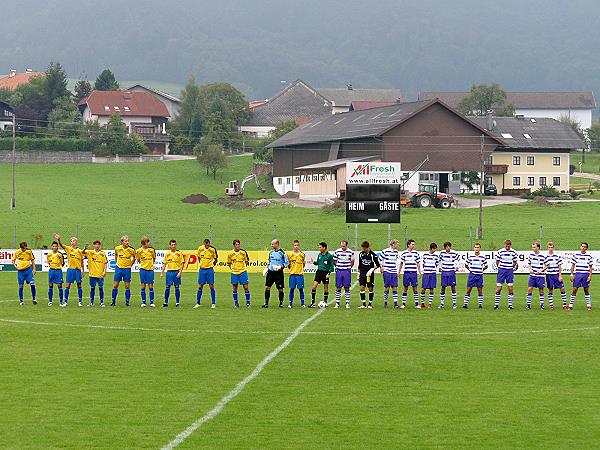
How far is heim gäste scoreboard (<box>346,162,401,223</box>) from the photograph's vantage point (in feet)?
129

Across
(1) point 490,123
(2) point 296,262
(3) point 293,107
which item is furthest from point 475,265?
(3) point 293,107

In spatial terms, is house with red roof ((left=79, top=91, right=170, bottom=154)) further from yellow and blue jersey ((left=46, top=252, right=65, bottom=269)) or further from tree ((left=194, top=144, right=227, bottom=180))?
yellow and blue jersey ((left=46, top=252, right=65, bottom=269))

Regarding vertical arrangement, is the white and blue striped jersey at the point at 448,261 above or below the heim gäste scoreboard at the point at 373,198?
below

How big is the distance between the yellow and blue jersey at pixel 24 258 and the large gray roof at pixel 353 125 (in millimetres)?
56047

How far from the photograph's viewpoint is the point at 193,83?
155000 millimetres

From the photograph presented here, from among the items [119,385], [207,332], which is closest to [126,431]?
[119,385]

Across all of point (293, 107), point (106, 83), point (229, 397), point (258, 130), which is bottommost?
point (229, 397)

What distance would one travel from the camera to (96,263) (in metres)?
32.2

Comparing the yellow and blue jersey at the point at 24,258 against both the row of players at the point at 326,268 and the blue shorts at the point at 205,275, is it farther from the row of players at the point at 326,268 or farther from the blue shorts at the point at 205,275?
the blue shorts at the point at 205,275

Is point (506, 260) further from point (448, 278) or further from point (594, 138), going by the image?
point (594, 138)

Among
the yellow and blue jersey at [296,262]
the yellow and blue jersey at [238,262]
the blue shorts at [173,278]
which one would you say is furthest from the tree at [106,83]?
the yellow and blue jersey at [296,262]

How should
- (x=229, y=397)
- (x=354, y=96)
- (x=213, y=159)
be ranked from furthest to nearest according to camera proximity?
(x=354, y=96), (x=213, y=159), (x=229, y=397)

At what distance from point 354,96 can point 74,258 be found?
162 meters

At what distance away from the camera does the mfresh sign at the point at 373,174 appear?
3966 centimetres
